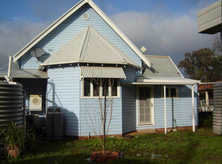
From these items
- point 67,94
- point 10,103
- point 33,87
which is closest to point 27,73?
point 33,87

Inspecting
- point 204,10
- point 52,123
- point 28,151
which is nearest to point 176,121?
point 52,123

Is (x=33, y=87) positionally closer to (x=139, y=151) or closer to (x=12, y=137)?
(x=12, y=137)

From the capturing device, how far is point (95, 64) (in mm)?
11531

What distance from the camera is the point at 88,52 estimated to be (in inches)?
470

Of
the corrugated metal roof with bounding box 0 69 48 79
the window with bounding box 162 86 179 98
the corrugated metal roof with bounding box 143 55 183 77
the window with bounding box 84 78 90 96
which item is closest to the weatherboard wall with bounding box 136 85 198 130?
the window with bounding box 162 86 179 98

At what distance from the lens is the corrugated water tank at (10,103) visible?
775 centimetres

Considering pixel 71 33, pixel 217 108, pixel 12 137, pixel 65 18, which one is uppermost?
pixel 65 18

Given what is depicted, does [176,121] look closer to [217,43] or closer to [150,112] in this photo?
[150,112]

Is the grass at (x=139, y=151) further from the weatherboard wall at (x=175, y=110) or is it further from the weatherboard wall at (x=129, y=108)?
the weatherboard wall at (x=175, y=110)

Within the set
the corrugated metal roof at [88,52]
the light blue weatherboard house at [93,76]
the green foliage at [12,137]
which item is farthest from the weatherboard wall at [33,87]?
the green foliage at [12,137]

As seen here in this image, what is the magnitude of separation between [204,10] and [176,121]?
36.6 ft

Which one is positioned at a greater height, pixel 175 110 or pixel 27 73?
pixel 27 73

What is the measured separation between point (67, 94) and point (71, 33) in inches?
162

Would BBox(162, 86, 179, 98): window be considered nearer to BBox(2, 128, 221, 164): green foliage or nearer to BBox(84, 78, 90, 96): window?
BBox(2, 128, 221, 164): green foliage
